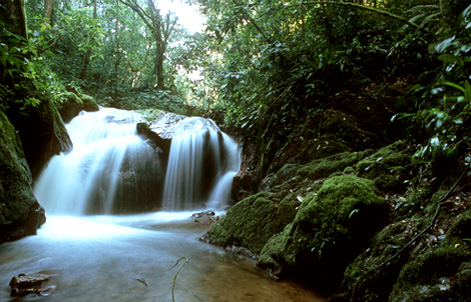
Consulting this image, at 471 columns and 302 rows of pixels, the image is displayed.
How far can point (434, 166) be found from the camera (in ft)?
7.39

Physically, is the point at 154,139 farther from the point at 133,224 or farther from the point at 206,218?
the point at 206,218

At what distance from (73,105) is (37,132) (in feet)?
15.3

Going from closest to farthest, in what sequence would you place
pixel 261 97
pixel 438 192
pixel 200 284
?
pixel 438 192 → pixel 200 284 → pixel 261 97

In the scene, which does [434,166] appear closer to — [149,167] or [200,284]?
[200,284]

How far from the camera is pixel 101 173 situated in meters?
8.42

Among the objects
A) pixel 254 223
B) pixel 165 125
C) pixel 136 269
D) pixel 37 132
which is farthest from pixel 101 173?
pixel 254 223

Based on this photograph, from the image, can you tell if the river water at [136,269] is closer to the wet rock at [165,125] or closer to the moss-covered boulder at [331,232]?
the moss-covered boulder at [331,232]

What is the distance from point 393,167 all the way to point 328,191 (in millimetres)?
893

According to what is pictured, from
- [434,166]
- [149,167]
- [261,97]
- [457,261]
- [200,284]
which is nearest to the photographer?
[457,261]

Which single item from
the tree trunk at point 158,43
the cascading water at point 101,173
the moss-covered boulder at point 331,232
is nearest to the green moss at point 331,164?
the moss-covered boulder at point 331,232

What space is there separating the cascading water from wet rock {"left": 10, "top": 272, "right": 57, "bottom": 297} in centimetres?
542

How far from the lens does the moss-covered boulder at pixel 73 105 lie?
9977mm

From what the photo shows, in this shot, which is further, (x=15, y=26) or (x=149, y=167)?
(x=149, y=167)

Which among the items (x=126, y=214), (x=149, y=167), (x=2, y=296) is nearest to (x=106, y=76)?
(x=149, y=167)
